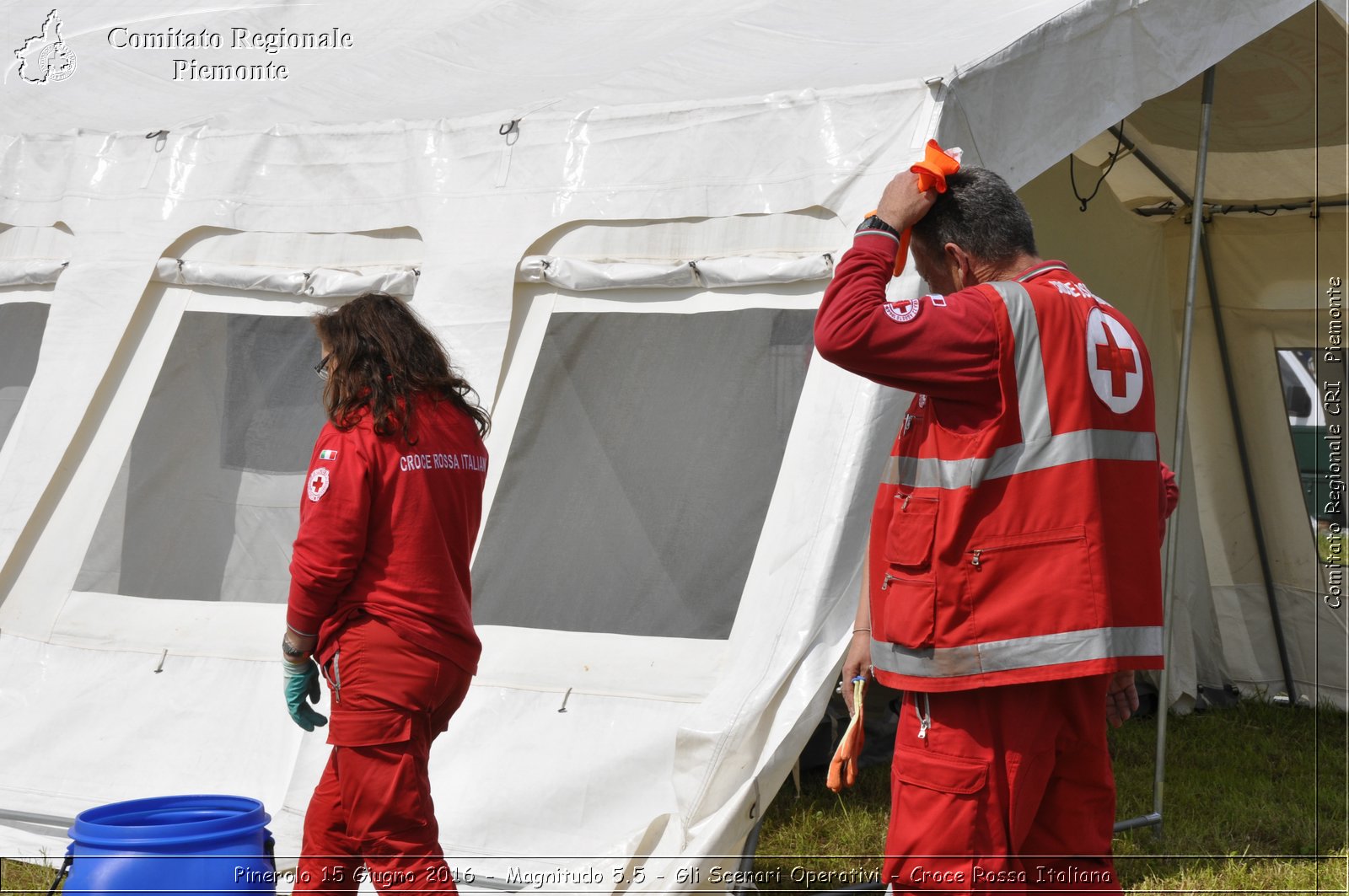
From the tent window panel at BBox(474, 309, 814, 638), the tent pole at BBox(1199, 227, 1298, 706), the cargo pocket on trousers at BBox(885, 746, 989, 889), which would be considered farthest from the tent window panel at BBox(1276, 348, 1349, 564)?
the cargo pocket on trousers at BBox(885, 746, 989, 889)

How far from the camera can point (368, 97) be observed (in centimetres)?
471

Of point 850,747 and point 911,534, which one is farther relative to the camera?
point 850,747

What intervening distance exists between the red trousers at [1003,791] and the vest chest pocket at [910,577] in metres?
0.11

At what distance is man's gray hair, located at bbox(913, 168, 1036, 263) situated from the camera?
230cm

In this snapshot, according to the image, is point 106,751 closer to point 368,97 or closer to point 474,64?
point 368,97

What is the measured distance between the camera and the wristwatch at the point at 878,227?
227cm

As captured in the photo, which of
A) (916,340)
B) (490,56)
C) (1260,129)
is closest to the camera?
(916,340)

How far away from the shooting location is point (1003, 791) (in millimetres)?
2123

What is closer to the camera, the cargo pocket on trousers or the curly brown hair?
the cargo pocket on trousers

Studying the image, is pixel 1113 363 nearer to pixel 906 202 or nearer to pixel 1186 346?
pixel 906 202

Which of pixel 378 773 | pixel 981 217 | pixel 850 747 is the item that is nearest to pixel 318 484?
pixel 378 773

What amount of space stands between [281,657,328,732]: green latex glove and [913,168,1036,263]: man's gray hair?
163cm

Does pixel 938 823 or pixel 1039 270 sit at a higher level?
pixel 1039 270

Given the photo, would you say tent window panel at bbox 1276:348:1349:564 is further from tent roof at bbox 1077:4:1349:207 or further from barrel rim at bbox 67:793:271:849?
barrel rim at bbox 67:793:271:849
